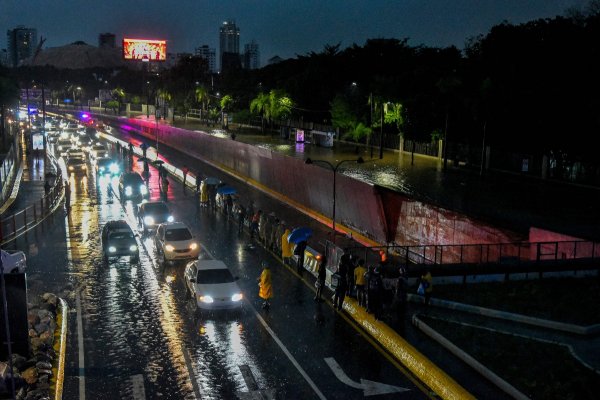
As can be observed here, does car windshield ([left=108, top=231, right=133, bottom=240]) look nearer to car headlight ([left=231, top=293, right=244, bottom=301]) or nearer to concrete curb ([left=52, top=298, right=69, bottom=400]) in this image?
concrete curb ([left=52, top=298, right=69, bottom=400])

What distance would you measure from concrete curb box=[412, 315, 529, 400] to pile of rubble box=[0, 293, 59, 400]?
881 cm

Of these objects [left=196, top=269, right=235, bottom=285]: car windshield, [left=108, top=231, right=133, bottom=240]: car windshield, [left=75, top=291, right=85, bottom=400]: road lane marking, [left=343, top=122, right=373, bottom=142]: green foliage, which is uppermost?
[left=343, top=122, right=373, bottom=142]: green foliage

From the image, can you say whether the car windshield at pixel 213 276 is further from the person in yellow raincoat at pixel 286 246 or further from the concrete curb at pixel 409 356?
the person in yellow raincoat at pixel 286 246

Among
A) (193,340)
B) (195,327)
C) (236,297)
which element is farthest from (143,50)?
(193,340)

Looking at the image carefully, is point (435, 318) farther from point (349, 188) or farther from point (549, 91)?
point (549, 91)

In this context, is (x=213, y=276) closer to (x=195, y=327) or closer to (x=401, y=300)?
(x=195, y=327)

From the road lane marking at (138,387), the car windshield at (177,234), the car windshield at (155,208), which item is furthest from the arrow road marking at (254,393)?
the car windshield at (155,208)

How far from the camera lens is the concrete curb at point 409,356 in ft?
45.9

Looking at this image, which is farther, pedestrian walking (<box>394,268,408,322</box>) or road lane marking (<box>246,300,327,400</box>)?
pedestrian walking (<box>394,268,408,322</box>)

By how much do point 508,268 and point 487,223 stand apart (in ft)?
16.3

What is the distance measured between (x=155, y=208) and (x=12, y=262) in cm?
1659

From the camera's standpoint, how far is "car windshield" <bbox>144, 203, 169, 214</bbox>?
3334cm

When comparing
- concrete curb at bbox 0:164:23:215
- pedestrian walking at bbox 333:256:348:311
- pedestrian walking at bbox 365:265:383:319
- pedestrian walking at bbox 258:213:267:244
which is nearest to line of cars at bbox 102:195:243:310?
pedestrian walking at bbox 333:256:348:311

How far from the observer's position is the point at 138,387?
48.1ft
